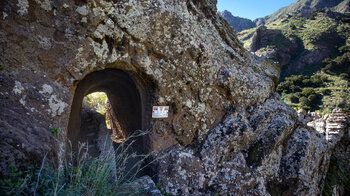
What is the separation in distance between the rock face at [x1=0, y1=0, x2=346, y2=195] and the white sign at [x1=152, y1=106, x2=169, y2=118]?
124 mm

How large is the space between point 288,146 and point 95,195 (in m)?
4.94

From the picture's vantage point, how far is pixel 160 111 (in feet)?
12.7

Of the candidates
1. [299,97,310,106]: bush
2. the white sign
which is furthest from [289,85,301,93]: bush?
the white sign

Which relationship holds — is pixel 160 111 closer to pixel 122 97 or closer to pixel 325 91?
pixel 122 97

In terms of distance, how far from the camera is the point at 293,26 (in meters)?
36.8

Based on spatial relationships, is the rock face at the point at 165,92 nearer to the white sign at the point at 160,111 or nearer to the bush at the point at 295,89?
the white sign at the point at 160,111

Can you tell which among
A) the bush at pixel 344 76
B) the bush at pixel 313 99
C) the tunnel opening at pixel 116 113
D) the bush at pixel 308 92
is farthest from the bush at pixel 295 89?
the tunnel opening at pixel 116 113

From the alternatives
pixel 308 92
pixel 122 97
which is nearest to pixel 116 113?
pixel 122 97

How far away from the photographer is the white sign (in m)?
3.82

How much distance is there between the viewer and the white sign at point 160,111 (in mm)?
3818

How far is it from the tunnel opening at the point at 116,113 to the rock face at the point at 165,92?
0.04 m

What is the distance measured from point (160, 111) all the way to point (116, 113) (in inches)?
114

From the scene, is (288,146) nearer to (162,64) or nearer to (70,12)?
(162,64)

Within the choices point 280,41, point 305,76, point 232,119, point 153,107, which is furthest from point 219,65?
point 280,41
